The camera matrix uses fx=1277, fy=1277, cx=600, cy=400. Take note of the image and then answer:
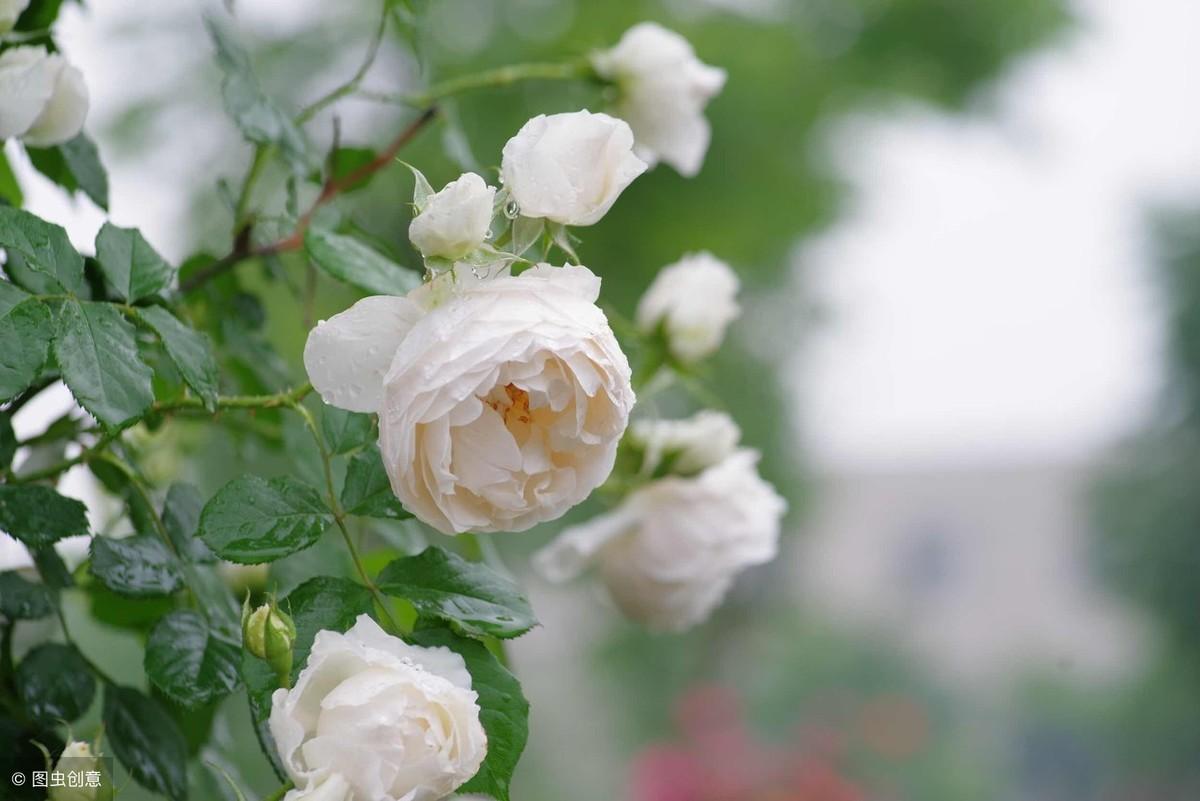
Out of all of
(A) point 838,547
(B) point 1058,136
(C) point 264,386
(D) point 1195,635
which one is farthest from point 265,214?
(A) point 838,547

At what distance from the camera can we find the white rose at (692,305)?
408 mm

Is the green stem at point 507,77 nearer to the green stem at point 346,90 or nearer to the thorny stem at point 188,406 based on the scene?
the green stem at point 346,90

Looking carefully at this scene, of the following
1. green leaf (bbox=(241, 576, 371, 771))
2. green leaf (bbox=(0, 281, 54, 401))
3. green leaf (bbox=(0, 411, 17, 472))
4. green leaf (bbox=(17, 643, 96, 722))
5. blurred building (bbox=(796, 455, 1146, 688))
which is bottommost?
blurred building (bbox=(796, 455, 1146, 688))

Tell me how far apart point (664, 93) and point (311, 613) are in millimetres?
217

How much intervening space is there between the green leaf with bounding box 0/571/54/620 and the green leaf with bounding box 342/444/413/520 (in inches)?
3.5

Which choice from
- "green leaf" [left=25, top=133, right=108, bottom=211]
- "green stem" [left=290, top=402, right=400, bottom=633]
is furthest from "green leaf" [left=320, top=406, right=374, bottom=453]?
"green leaf" [left=25, top=133, right=108, bottom=211]

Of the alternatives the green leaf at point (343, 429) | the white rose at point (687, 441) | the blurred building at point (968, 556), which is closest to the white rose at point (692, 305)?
the white rose at point (687, 441)

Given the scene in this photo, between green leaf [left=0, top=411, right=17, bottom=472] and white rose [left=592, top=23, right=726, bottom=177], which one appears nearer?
green leaf [left=0, top=411, right=17, bottom=472]

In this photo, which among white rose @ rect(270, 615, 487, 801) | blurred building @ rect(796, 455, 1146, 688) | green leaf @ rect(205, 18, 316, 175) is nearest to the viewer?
white rose @ rect(270, 615, 487, 801)

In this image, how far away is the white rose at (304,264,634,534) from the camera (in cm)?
22

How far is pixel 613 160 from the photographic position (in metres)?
0.23

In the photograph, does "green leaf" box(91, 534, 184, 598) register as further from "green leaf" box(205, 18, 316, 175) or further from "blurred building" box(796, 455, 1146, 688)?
"blurred building" box(796, 455, 1146, 688)

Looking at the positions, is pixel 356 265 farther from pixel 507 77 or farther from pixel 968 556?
pixel 968 556

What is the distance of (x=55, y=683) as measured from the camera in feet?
0.99
